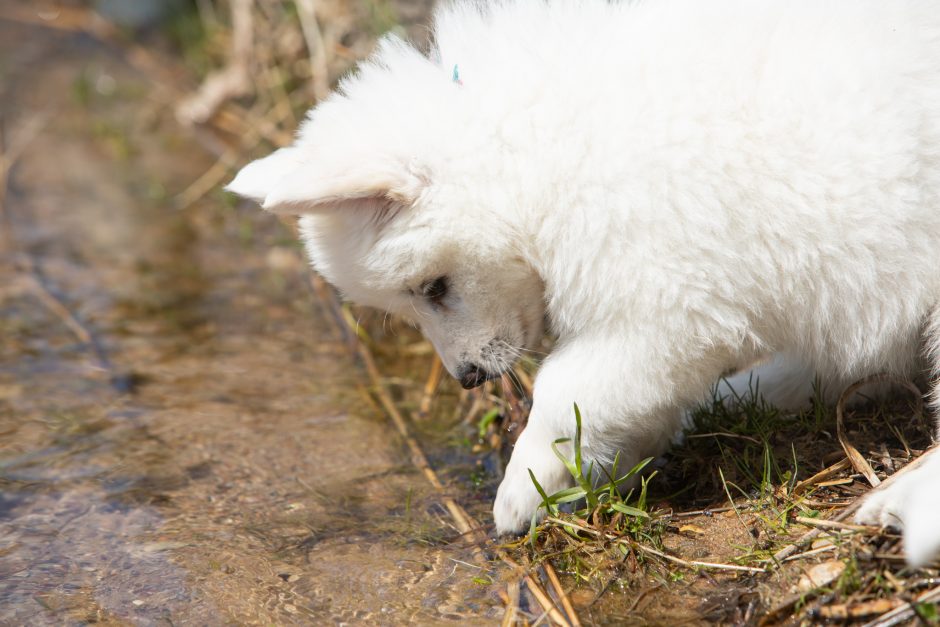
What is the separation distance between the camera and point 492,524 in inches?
108

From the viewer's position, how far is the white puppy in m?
2.36

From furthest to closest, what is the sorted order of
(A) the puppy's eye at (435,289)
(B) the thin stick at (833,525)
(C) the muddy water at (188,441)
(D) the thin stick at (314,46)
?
(D) the thin stick at (314,46) < (A) the puppy's eye at (435,289) < (C) the muddy water at (188,441) < (B) the thin stick at (833,525)

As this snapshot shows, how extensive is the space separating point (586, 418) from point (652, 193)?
600 mm

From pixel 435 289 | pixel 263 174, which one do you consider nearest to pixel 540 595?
pixel 435 289

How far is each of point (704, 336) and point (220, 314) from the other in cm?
247

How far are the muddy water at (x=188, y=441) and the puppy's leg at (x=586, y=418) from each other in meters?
0.24

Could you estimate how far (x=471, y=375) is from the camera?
282 cm

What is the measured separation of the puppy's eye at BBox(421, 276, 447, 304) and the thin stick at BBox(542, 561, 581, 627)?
0.76m

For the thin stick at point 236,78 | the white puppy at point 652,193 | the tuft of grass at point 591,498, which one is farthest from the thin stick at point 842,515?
the thin stick at point 236,78

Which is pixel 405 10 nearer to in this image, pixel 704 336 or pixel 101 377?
pixel 101 377

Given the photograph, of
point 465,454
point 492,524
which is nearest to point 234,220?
point 465,454

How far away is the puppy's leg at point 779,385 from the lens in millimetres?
2918

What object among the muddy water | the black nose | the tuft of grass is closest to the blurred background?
the muddy water

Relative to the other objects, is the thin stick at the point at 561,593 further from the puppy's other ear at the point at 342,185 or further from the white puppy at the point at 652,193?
the puppy's other ear at the point at 342,185
